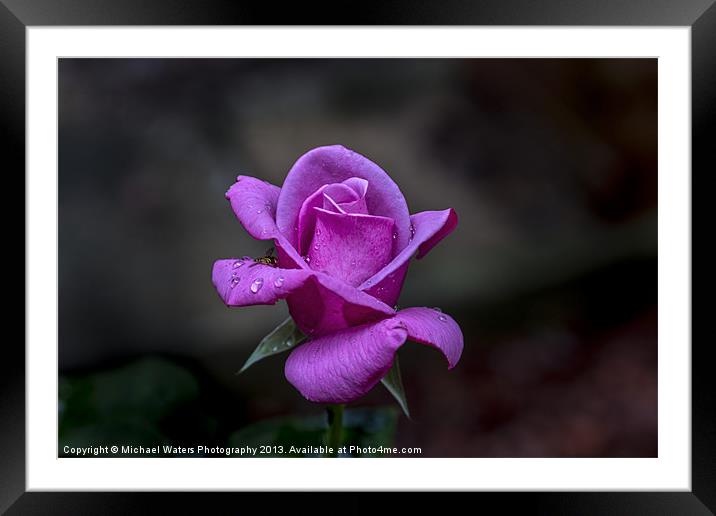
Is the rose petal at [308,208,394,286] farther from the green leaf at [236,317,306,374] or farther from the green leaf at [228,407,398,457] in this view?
the green leaf at [228,407,398,457]

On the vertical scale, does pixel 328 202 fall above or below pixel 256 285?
above

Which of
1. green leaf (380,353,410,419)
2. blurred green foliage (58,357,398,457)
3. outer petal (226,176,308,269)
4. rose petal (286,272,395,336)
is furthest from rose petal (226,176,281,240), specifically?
blurred green foliage (58,357,398,457)

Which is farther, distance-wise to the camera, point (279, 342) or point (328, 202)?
point (279, 342)

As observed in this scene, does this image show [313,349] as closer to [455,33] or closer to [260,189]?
[260,189]

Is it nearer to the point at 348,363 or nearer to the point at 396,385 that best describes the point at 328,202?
the point at 348,363

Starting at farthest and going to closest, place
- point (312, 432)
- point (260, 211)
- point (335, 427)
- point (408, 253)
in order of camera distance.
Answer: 1. point (312, 432)
2. point (335, 427)
3. point (260, 211)
4. point (408, 253)

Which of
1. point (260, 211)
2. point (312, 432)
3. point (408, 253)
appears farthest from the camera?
point (312, 432)

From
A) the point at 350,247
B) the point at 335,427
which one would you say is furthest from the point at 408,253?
the point at 335,427
